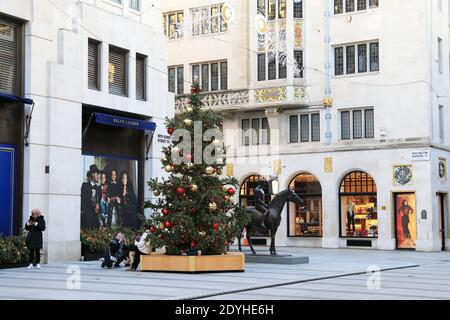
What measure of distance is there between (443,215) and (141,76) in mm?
18761

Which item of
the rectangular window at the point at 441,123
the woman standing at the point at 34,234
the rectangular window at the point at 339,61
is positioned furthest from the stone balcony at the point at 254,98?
the woman standing at the point at 34,234

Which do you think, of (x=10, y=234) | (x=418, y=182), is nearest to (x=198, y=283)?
(x=10, y=234)

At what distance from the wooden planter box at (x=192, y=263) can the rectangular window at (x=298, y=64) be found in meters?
22.1

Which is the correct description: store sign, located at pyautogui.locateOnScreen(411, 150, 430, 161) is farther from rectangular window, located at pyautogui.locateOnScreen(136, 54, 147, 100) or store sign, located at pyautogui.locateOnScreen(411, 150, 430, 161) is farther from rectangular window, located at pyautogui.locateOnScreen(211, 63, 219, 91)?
rectangular window, located at pyautogui.locateOnScreen(136, 54, 147, 100)

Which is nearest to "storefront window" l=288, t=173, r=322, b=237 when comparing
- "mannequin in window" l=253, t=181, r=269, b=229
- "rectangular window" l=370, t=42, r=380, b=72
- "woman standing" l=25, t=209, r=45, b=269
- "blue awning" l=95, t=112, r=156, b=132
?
"rectangular window" l=370, t=42, r=380, b=72

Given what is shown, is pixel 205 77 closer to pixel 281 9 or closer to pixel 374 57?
pixel 281 9

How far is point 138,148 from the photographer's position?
3067 centimetres

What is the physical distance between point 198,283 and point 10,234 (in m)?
8.94

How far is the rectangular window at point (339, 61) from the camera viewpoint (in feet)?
Result: 135

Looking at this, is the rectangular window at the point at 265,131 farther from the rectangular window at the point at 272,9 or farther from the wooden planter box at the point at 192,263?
the wooden planter box at the point at 192,263

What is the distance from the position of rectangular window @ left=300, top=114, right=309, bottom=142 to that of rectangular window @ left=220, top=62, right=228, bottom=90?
5.29 m

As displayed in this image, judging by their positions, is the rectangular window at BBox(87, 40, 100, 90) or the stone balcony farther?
the stone balcony

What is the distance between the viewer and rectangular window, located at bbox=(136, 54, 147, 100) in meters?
30.5
